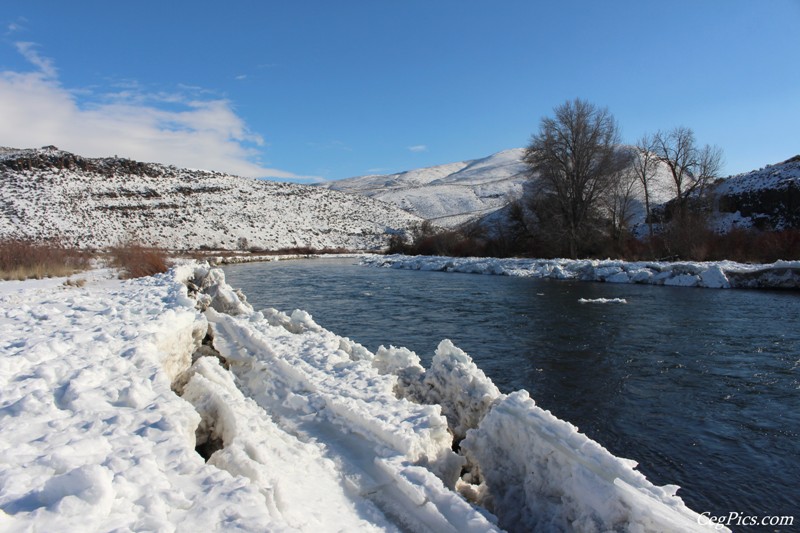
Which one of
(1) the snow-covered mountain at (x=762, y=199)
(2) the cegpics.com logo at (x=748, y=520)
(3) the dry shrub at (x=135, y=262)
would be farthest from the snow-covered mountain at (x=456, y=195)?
(2) the cegpics.com logo at (x=748, y=520)

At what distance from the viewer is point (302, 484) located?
11.6 ft

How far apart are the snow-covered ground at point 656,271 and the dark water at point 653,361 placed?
1258mm

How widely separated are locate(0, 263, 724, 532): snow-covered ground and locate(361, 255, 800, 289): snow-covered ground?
603 inches

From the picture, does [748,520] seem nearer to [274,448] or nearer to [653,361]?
[274,448]

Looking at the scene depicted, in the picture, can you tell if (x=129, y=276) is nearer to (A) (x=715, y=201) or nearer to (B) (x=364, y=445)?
(B) (x=364, y=445)

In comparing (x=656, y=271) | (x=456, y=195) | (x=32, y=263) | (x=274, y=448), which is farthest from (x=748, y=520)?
(x=456, y=195)

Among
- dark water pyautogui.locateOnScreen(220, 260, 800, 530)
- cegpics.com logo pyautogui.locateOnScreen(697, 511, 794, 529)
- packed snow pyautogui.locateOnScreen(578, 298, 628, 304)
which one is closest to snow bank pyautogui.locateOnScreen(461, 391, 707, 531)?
cegpics.com logo pyautogui.locateOnScreen(697, 511, 794, 529)

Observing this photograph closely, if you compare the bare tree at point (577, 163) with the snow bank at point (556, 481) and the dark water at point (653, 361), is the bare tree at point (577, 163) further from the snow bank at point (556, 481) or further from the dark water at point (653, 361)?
the snow bank at point (556, 481)

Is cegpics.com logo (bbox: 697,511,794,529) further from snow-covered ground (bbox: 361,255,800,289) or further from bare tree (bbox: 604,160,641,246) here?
bare tree (bbox: 604,160,641,246)

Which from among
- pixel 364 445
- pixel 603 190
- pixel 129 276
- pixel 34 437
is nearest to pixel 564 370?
pixel 364 445

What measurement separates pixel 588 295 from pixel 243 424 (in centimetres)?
1404

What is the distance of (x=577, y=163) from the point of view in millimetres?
28266

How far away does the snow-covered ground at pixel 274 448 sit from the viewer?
2.59m

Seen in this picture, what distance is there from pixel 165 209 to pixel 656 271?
183ft
